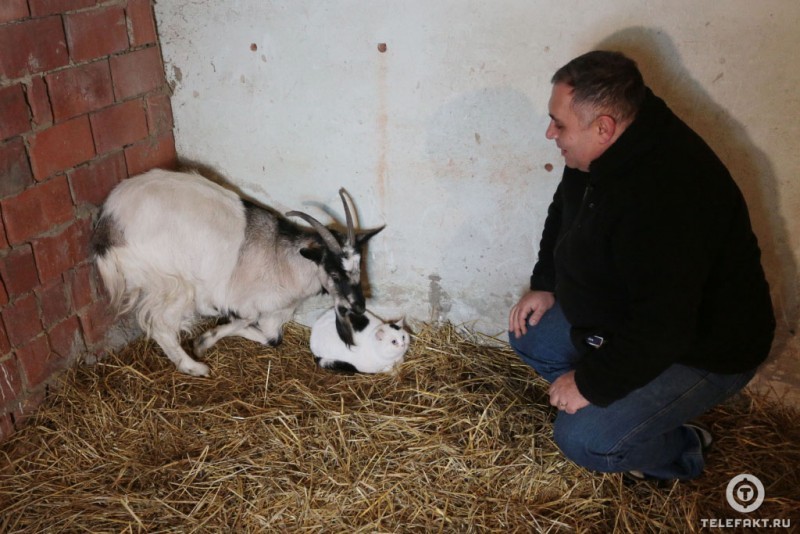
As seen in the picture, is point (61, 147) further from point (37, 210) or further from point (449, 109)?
point (449, 109)

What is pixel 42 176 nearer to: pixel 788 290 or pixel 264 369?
pixel 264 369

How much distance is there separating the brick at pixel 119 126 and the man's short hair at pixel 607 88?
6.57ft

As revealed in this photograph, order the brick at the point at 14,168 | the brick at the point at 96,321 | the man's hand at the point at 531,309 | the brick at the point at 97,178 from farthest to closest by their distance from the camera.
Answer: the brick at the point at 96,321 → the brick at the point at 97,178 → the man's hand at the point at 531,309 → the brick at the point at 14,168

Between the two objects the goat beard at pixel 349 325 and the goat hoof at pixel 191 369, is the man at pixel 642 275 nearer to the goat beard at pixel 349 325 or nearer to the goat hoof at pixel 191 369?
the goat beard at pixel 349 325

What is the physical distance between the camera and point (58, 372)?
2.78 m

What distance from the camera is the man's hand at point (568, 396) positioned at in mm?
1975

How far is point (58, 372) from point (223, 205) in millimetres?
1056

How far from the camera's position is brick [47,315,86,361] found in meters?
→ 2.71

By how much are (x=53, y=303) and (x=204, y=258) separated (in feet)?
2.15

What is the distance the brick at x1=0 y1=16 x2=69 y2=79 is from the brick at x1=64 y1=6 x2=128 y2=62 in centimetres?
5

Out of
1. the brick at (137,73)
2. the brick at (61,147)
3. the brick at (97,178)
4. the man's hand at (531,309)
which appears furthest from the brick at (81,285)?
the man's hand at (531,309)

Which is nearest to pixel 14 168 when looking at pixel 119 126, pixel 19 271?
pixel 19 271

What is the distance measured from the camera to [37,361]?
2.65 m

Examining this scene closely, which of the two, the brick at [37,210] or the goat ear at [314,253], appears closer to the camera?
the brick at [37,210]
